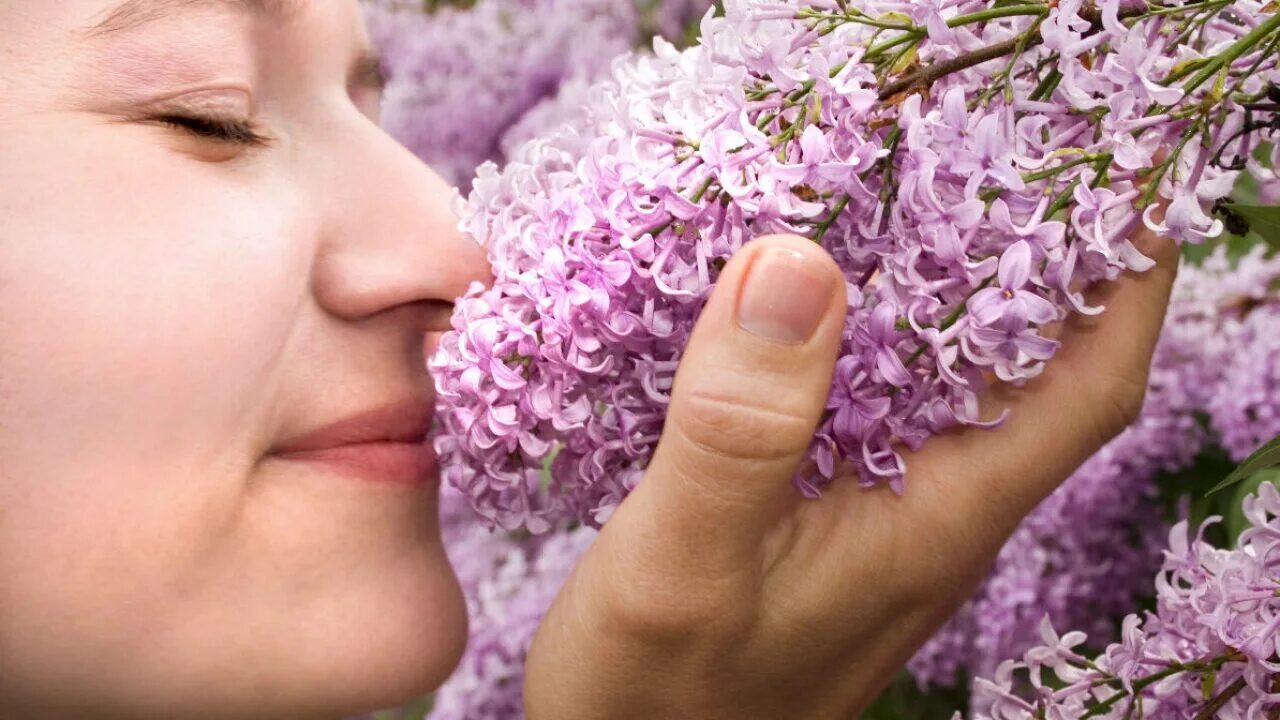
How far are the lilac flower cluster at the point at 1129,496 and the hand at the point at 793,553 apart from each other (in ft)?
1.38

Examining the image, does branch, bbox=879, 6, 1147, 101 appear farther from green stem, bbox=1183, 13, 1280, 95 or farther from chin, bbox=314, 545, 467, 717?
chin, bbox=314, 545, 467, 717

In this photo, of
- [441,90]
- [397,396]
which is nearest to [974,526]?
[397,396]

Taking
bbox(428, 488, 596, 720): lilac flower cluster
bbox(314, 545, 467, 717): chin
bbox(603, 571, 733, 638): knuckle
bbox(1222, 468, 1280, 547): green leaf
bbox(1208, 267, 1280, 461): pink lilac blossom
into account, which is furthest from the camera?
bbox(428, 488, 596, 720): lilac flower cluster

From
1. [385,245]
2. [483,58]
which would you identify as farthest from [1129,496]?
[483,58]

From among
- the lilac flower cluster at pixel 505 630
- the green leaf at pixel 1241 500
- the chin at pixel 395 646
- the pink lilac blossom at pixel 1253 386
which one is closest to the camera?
the chin at pixel 395 646

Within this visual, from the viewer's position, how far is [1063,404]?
621mm

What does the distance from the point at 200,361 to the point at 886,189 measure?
34cm

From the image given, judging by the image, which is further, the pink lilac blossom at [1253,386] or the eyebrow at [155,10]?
the pink lilac blossom at [1253,386]

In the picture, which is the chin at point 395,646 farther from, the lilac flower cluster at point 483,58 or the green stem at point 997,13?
the lilac flower cluster at point 483,58

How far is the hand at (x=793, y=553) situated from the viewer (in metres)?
0.56

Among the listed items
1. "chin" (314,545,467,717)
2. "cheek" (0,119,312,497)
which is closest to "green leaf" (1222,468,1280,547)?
"chin" (314,545,467,717)

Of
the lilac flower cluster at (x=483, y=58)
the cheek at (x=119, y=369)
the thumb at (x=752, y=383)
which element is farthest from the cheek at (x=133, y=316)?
the lilac flower cluster at (x=483, y=58)

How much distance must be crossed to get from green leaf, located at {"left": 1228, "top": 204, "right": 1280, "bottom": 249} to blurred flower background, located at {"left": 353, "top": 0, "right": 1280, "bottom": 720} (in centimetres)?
27

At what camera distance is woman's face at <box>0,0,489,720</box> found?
60 cm
